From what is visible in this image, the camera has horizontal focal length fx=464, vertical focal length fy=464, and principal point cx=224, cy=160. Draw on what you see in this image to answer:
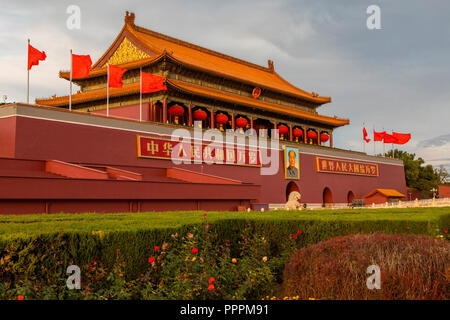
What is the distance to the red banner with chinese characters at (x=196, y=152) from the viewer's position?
24641mm

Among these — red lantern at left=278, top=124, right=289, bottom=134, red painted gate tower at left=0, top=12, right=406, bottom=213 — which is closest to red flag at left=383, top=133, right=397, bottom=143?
red painted gate tower at left=0, top=12, right=406, bottom=213

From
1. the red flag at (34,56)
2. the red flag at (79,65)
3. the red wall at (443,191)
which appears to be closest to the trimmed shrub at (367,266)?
the red flag at (34,56)

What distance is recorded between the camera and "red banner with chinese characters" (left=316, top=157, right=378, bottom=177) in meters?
38.1

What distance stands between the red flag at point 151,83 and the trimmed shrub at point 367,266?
69.9 ft

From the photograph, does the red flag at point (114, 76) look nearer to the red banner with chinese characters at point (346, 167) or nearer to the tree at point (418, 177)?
the red banner with chinese characters at point (346, 167)

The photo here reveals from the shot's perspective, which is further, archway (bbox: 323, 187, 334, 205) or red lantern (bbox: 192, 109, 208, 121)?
archway (bbox: 323, 187, 334, 205)

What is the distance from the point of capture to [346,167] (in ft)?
134

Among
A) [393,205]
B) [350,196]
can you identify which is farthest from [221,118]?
[350,196]

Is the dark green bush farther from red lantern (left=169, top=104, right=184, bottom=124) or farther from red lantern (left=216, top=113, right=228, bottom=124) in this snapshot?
red lantern (left=216, top=113, right=228, bottom=124)

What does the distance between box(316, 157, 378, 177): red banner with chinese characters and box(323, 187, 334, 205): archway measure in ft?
5.45
